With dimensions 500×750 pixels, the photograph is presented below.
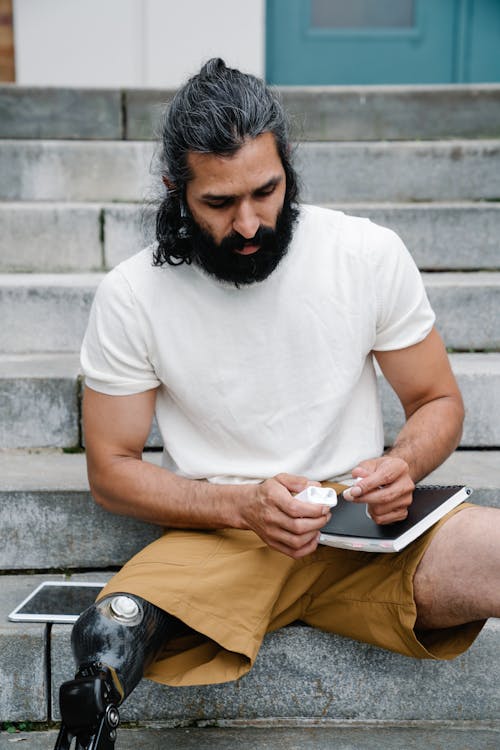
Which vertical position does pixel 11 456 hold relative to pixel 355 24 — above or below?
below

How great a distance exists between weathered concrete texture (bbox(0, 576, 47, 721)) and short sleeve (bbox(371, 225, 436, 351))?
1.06 m

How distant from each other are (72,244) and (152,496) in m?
1.76

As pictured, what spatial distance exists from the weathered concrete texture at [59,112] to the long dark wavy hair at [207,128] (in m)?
2.09

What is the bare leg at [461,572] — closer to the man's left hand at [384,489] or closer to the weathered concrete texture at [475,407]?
the man's left hand at [384,489]

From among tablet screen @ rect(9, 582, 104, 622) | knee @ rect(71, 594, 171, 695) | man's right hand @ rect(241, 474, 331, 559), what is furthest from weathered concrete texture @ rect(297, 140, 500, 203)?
knee @ rect(71, 594, 171, 695)

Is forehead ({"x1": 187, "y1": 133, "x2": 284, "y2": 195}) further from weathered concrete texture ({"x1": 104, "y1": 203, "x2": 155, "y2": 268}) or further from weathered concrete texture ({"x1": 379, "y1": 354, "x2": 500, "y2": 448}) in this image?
weathered concrete texture ({"x1": 104, "y1": 203, "x2": 155, "y2": 268})

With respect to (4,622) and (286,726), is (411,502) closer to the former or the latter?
(286,726)

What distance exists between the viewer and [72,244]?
363 cm

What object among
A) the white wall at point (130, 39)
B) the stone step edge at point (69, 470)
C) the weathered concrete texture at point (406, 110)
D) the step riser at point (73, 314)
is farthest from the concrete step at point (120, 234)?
the white wall at point (130, 39)

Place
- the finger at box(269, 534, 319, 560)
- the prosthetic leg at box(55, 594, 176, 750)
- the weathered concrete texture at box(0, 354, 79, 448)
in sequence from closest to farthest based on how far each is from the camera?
the prosthetic leg at box(55, 594, 176, 750), the finger at box(269, 534, 319, 560), the weathered concrete texture at box(0, 354, 79, 448)

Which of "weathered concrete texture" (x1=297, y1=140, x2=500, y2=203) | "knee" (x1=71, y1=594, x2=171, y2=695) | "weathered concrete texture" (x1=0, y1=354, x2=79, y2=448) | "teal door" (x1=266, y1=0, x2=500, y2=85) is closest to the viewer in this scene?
"knee" (x1=71, y1=594, x2=171, y2=695)

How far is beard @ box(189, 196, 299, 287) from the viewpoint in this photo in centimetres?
205

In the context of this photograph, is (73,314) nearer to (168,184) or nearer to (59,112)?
(168,184)

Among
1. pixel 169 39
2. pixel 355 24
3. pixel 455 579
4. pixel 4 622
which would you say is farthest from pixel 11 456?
pixel 355 24
